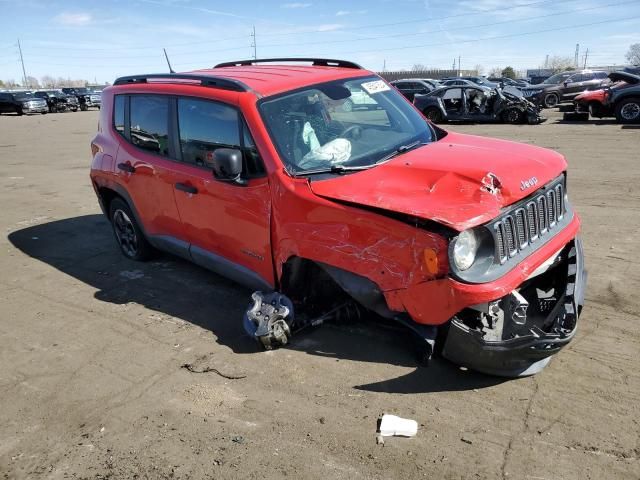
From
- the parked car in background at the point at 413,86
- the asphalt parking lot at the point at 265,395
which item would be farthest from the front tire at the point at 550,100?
the asphalt parking lot at the point at 265,395

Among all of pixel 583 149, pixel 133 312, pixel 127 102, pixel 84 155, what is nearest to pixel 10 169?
pixel 84 155

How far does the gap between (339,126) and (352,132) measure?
0.36ft

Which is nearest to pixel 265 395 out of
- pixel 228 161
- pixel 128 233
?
pixel 228 161

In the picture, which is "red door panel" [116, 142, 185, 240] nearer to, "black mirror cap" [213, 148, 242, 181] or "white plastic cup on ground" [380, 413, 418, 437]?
"black mirror cap" [213, 148, 242, 181]

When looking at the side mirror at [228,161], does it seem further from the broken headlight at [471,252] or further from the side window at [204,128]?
the broken headlight at [471,252]

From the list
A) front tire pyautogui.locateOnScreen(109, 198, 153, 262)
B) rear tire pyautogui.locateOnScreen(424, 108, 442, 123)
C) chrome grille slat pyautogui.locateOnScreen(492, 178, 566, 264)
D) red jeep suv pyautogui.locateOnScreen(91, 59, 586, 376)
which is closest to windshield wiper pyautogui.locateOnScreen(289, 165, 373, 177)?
red jeep suv pyautogui.locateOnScreen(91, 59, 586, 376)

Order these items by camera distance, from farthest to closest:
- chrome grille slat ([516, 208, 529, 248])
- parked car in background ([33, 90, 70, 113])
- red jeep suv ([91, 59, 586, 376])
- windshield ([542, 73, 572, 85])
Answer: parked car in background ([33, 90, 70, 113]) < windshield ([542, 73, 572, 85]) < chrome grille slat ([516, 208, 529, 248]) < red jeep suv ([91, 59, 586, 376])

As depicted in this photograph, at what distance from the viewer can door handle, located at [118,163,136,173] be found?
209 inches

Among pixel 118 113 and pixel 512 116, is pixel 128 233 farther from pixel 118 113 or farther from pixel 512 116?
pixel 512 116

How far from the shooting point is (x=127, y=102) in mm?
5449

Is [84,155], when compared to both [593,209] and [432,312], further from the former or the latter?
[432,312]

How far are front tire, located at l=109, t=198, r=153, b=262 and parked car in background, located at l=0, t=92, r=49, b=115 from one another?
34.8 meters

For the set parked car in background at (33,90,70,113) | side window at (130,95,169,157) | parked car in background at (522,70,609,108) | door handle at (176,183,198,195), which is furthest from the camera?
parked car in background at (33,90,70,113)

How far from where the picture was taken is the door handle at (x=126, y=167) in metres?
5.31
